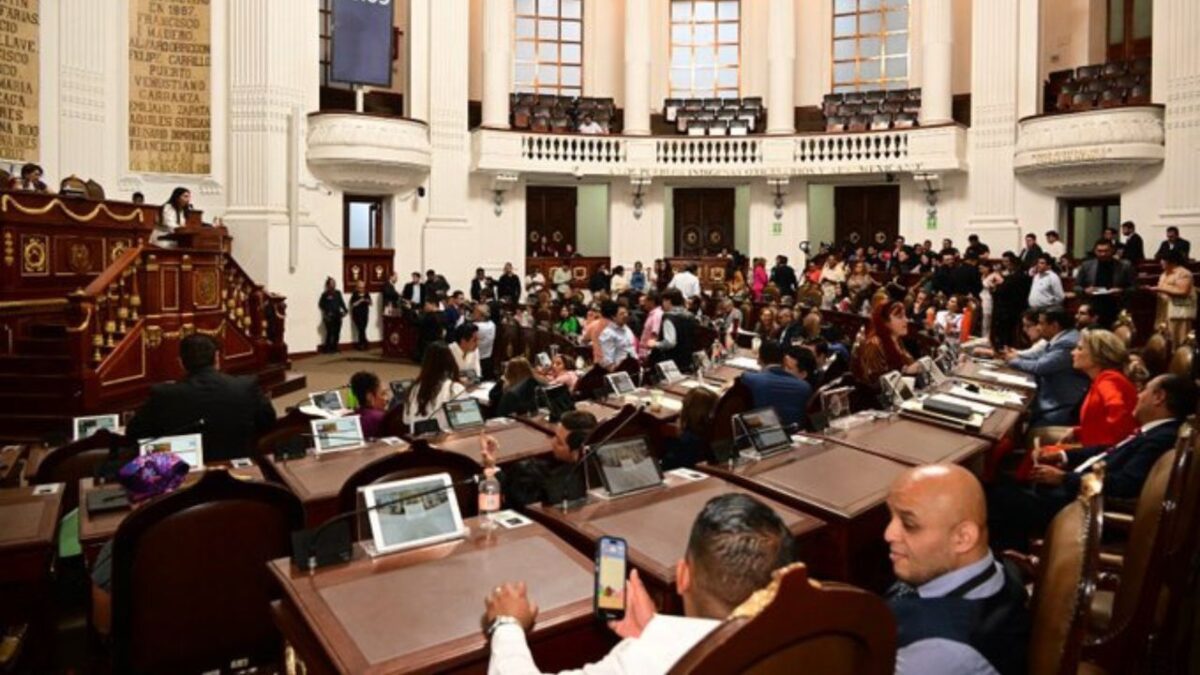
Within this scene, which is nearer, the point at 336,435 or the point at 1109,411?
the point at 336,435

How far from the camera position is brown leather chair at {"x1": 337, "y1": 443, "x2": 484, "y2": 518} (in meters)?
3.34

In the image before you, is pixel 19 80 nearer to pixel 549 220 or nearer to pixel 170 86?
pixel 170 86

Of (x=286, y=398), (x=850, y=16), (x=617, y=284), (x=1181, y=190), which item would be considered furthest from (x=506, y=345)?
(x=850, y=16)

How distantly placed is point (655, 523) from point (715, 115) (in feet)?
56.4

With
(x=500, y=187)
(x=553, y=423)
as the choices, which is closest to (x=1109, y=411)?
(x=553, y=423)

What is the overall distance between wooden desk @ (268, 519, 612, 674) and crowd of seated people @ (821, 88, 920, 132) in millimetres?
17031

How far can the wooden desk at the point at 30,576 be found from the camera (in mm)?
3133

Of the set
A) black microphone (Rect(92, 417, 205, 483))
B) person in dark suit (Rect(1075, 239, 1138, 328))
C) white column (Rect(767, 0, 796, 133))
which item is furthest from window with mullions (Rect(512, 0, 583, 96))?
black microphone (Rect(92, 417, 205, 483))

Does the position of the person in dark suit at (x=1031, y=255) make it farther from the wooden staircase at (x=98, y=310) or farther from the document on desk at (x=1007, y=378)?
the wooden staircase at (x=98, y=310)

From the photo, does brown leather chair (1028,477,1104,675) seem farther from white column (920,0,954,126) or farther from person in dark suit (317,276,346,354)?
white column (920,0,954,126)

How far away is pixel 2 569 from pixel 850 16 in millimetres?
19875

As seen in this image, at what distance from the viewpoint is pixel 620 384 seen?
Result: 22.6ft

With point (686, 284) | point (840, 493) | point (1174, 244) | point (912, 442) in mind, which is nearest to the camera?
point (840, 493)

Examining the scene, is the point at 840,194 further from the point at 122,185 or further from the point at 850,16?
the point at 122,185
